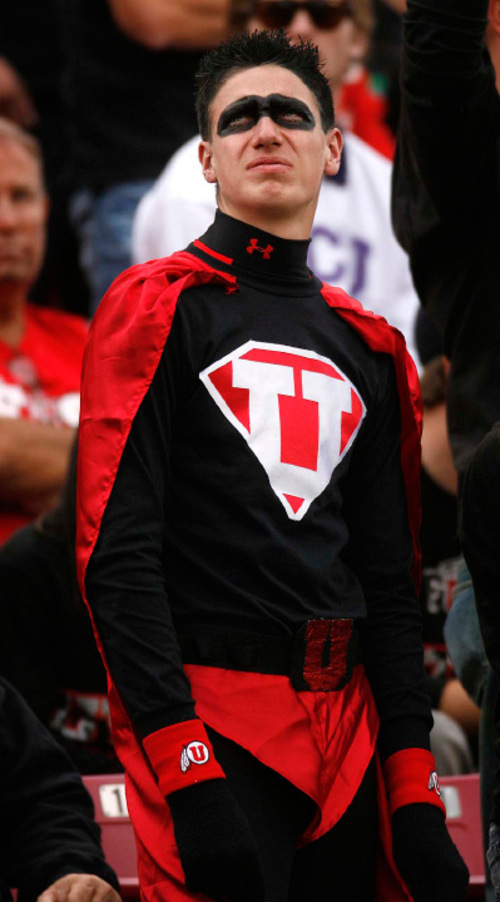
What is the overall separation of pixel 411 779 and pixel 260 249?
33.1 inches

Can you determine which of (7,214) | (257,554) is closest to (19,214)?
(7,214)

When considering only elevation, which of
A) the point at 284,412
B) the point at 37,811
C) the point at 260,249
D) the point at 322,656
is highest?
the point at 260,249

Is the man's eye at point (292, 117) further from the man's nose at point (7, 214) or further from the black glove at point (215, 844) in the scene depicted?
the man's nose at point (7, 214)

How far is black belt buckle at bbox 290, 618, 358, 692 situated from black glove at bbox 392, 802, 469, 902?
216mm

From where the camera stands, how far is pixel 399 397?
2.36 m

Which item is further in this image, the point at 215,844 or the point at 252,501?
the point at 252,501

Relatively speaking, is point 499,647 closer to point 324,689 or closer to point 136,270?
point 324,689

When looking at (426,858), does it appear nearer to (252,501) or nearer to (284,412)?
(252,501)

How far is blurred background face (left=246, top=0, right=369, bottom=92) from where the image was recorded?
13.7 feet

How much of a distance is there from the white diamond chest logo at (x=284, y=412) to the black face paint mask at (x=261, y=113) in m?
0.36

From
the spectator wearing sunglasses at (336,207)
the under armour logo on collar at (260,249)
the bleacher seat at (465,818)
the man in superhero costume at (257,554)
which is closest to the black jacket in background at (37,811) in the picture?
the man in superhero costume at (257,554)

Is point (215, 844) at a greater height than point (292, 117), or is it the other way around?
point (292, 117)

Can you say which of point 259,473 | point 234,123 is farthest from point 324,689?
point 234,123

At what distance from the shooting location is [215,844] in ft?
6.15
